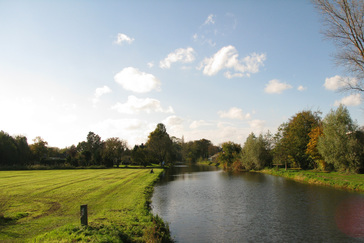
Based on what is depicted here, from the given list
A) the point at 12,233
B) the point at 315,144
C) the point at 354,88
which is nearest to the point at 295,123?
the point at 315,144

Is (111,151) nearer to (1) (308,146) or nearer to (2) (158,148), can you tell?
(2) (158,148)

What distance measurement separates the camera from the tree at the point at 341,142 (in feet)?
117

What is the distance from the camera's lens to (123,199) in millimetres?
21641

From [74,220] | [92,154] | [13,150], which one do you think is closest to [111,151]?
[92,154]

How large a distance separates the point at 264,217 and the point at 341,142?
27869mm

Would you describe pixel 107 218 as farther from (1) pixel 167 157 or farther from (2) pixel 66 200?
(1) pixel 167 157

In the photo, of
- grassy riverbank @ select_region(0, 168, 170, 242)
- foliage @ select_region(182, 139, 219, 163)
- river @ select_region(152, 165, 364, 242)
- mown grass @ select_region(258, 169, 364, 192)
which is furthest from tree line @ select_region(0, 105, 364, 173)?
foliage @ select_region(182, 139, 219, 163)

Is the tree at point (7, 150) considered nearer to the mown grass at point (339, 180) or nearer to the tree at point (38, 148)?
the tree at point (38, 148)

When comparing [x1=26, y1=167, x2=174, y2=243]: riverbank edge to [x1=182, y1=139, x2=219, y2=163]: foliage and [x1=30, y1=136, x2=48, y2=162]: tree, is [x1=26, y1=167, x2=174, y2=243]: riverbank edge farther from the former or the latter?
[x1=182, y1=139, x2=219, y2=163]: foliage

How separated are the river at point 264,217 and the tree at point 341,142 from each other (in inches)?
479

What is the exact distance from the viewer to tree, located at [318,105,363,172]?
35.8m

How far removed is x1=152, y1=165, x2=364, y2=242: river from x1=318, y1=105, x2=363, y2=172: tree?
12166mm

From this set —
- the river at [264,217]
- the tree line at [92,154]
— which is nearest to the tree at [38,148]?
the tree line at [92,154]

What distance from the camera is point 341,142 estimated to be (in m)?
37.1
